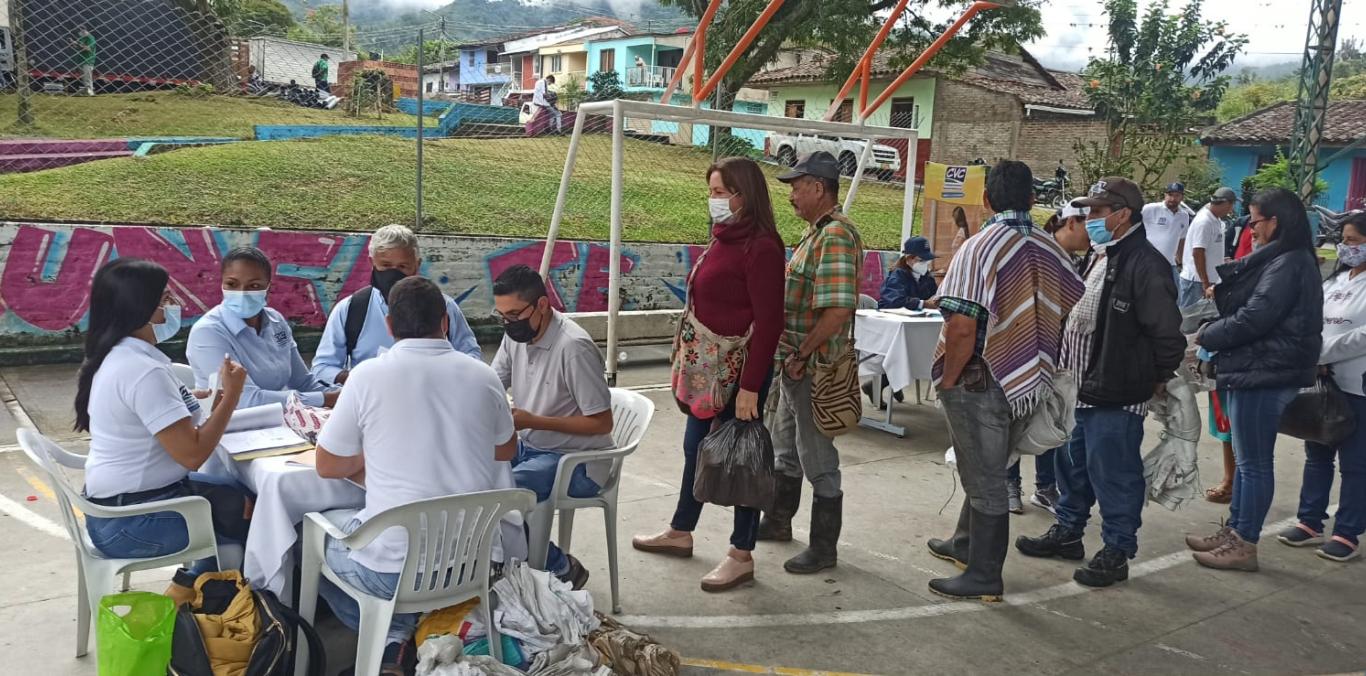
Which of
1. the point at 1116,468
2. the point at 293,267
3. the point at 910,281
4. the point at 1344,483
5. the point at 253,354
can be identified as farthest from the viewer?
the point at 293,267

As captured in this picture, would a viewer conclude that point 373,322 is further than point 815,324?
Yes

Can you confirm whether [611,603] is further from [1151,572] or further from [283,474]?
[1151,572]

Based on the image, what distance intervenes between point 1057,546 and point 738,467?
1934mm

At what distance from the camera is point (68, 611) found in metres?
3.56

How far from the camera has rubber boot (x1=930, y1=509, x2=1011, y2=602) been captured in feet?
13.6

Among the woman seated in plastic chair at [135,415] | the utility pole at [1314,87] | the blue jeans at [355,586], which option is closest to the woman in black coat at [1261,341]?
the blue jeans at [355,586]

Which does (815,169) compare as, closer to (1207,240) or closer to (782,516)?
(782,516)

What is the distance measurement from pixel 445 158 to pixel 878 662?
10.9 metres

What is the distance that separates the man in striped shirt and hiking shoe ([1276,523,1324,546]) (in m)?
1.28

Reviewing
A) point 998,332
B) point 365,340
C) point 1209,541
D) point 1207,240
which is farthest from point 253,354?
point 1207,240

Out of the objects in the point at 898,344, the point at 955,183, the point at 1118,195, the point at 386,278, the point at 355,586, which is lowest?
the point at 355,586

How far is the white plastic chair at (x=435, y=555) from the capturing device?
8.87 ft

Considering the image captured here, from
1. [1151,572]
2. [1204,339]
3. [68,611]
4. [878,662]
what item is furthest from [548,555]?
[1204,339]

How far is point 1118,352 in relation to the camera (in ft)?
13.6
